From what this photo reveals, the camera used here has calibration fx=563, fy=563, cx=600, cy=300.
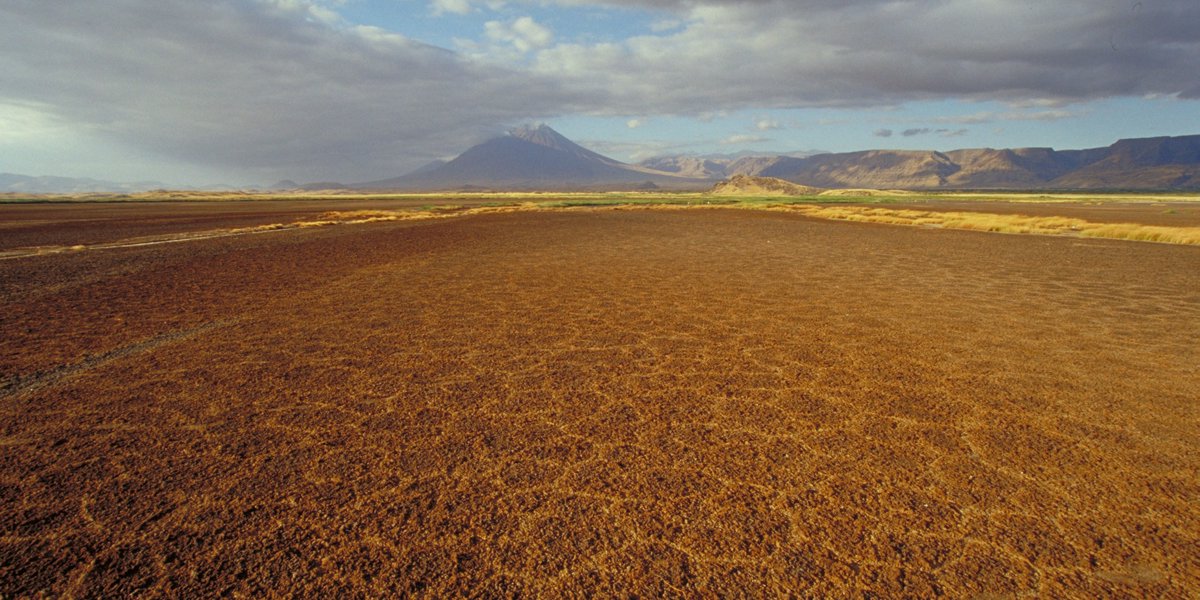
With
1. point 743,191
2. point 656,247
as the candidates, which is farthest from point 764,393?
point 743,191

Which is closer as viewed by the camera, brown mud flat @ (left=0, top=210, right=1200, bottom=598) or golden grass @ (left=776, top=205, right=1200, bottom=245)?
brown mud flat @ (left=0, top=210, right=1200, bottom=598)

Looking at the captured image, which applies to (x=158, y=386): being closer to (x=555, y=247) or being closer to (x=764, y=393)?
(x=764, y=393)

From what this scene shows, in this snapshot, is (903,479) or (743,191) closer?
(903,479)

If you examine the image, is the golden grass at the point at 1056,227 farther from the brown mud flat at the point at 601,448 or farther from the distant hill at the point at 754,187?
the distant hill at the point at 754,187

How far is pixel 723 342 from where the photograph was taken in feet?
23.6

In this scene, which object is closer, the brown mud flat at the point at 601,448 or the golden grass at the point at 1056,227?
the brown mud flat at the point at 601,448

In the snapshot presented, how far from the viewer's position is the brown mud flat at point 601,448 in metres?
2.90

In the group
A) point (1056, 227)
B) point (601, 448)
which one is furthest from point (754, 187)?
point (601, 448)

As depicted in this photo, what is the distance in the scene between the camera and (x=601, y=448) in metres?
4.22

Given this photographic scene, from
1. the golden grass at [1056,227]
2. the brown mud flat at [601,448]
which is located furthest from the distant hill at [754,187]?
the brown mud flat at [601,448]

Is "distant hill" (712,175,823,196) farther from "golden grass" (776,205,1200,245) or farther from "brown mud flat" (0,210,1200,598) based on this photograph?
"brown mud flat" (0,210,1200,598)

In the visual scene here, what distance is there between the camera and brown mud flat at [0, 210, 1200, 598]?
2.90 m

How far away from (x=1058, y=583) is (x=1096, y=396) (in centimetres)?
349

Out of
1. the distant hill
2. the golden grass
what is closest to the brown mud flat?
the golden grass
